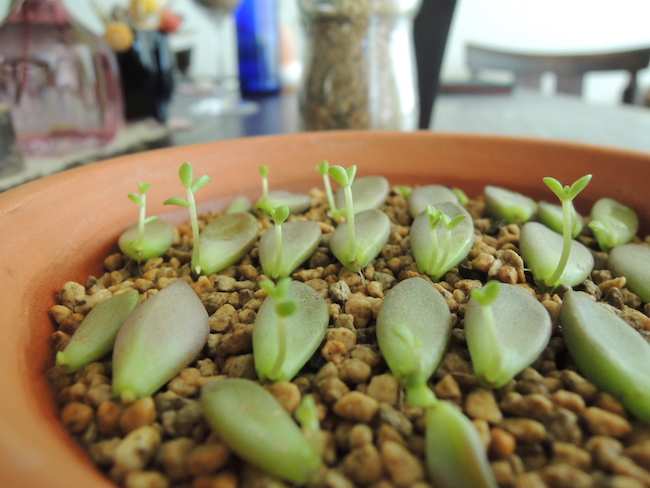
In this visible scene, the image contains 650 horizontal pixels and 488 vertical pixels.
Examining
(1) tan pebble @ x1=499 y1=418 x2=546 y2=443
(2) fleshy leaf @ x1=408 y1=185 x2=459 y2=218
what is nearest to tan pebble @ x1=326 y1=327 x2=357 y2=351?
(1) tan pebble @ x1=499 y1=418 x2=546 y2=443

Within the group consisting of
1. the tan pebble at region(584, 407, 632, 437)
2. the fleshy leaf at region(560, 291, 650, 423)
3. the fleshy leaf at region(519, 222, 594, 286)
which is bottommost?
the tan pebble at region(584, 407, 632, 437)

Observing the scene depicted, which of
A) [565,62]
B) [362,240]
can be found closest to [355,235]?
[362,240]

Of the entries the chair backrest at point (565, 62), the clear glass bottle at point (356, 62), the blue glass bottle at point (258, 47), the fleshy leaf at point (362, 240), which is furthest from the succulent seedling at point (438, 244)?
the chair backrest at point (565, 62)

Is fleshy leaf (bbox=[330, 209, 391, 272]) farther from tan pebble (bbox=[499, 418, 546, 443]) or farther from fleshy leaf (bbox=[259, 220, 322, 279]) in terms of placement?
tan pebble (bbox=[499, 418, 546, 443])

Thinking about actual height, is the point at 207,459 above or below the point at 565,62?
below

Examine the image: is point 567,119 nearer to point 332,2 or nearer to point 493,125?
point 493,125

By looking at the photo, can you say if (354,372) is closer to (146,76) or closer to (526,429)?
(526,429)
